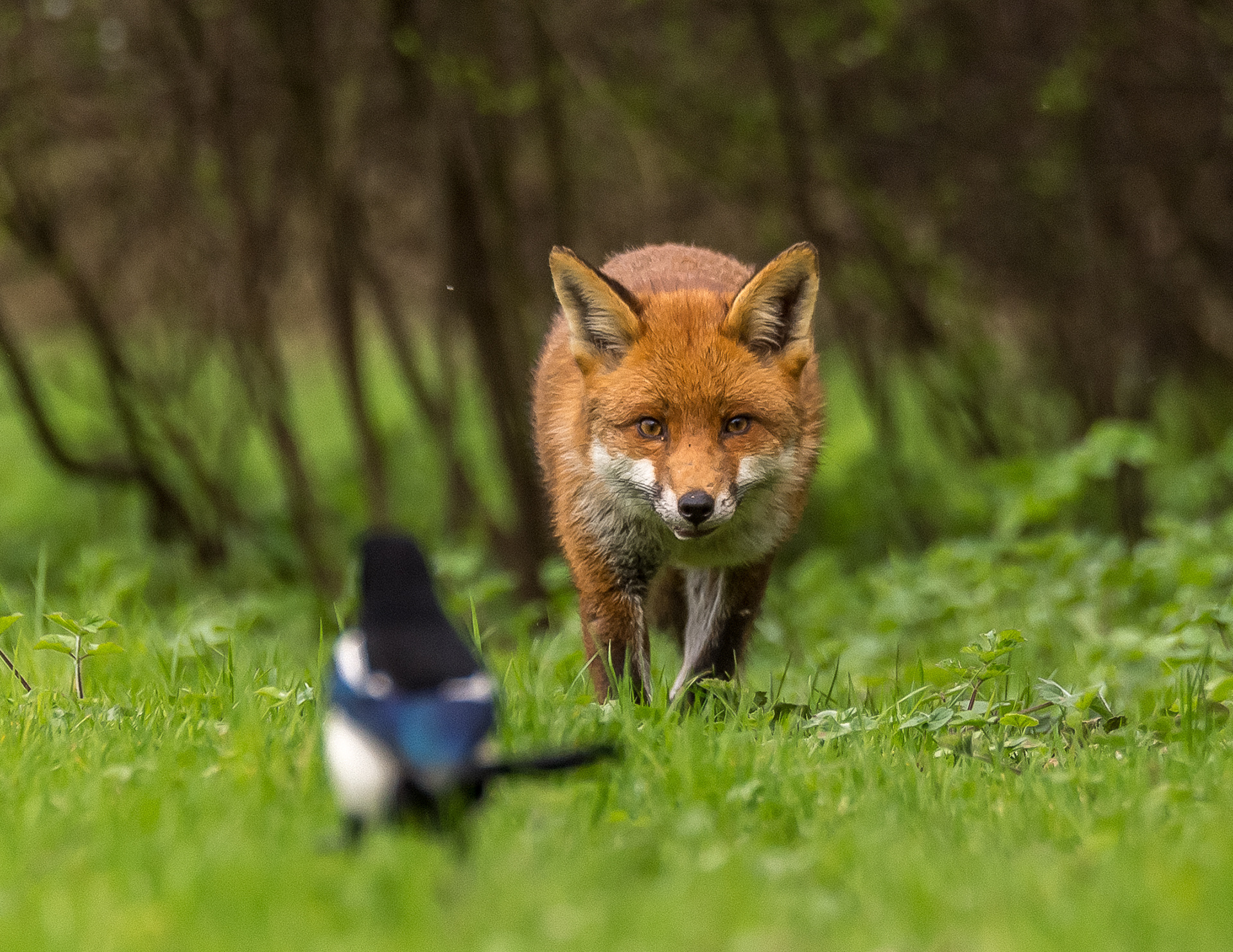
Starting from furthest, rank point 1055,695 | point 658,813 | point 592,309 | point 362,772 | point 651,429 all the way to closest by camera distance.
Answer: point 592,309 < point 651,429 < point 1055,695 < point 658,813 < point 362,772

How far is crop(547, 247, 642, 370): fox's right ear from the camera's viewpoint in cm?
480

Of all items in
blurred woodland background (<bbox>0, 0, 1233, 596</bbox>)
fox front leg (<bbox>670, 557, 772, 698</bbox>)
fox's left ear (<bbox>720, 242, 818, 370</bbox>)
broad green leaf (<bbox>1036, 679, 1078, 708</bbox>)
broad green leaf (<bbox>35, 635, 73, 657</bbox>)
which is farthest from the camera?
blurred woodland background (<bbox>0, 0, 1233, 596</bbox>)

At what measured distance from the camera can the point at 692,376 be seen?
15.5 ft

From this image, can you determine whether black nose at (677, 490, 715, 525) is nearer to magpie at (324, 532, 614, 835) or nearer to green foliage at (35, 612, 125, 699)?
magpie at (324, 532, 614, 835)

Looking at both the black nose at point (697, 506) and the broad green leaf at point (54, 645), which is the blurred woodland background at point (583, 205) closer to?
the black nose at point (697, 506)

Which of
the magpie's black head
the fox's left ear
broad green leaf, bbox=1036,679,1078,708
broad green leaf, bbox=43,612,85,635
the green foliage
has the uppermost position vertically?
the fox's left ear

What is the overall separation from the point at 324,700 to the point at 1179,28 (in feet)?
26.5

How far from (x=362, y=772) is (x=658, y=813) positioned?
912 millimetres

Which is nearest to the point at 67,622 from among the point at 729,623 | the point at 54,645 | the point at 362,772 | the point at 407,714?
the point at 54,645

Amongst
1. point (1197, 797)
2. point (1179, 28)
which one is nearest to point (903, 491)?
point (1179, 28)

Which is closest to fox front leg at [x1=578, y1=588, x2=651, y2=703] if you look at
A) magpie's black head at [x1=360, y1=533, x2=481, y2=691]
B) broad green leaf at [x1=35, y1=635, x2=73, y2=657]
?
broad green leaf at [x1=35, y1=635, x2=73, y2=657]

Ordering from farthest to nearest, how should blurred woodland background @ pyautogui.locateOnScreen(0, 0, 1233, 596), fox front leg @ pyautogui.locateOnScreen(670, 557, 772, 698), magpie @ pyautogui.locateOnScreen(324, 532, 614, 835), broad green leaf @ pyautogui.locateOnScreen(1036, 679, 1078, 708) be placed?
blurred woodland background @ pyautogui.locateOnScreen(0, 0, 1233, 596), fox front leg @ pyautogui.locateOnScreen(670, 557, 772, 698), broad green leaf @ pyautogui.locateOnScreen(1036, 679, 1078, 708), magpie @ pyautogui.locateOnScreen(324, 532, 614, 835)

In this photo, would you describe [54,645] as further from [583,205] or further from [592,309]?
[583,205]

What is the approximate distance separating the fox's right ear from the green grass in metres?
1.16
